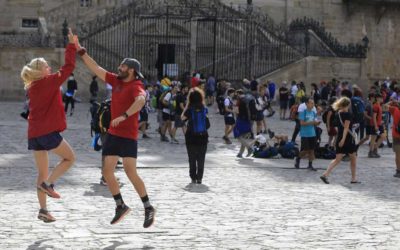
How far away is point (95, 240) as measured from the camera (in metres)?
8.97

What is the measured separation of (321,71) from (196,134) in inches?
965

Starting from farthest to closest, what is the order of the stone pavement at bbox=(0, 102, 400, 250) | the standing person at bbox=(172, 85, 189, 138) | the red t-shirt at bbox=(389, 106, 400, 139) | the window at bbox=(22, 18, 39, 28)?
the window at bbox=(22, 18, 39, 28)
the standing person at bbox=(172, 85, 189, 138)
the red t-shirt at bbox=(389, 106, 400, 139)
the stone pavement at bbox=(0, 102, 400, 250)

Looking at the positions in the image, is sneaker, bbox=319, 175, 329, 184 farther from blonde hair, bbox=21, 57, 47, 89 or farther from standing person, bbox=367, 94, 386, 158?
blonde hair, bbox=21, 57, 47, 89

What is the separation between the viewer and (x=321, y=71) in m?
38.1

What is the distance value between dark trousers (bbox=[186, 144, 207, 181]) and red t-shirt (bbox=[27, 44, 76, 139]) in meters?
4.48

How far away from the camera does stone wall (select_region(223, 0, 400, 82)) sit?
144ft

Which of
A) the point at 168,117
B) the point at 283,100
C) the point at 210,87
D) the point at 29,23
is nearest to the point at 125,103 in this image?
the point at 168,117

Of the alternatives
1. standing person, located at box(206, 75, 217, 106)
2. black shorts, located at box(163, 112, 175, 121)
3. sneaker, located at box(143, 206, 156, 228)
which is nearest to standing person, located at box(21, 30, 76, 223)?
sneaker, located at box(143, 206, 156, 228)

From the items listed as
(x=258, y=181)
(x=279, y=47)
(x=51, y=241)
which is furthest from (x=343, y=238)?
(x=279, y=47)

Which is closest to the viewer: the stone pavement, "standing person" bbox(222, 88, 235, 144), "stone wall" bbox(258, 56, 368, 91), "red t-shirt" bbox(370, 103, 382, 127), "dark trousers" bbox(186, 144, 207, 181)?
the stone pavement

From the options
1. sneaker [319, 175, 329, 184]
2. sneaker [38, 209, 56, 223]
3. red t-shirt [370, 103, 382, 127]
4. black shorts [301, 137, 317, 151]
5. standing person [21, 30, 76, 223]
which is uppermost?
standing person [21, 30, 76, 223]

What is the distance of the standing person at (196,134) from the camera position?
1396cm

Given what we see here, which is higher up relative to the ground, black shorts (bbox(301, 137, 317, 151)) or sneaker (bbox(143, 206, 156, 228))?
black shorts (bbox(301, 137, 317, 151))

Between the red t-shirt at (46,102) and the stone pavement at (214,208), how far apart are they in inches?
41.6
